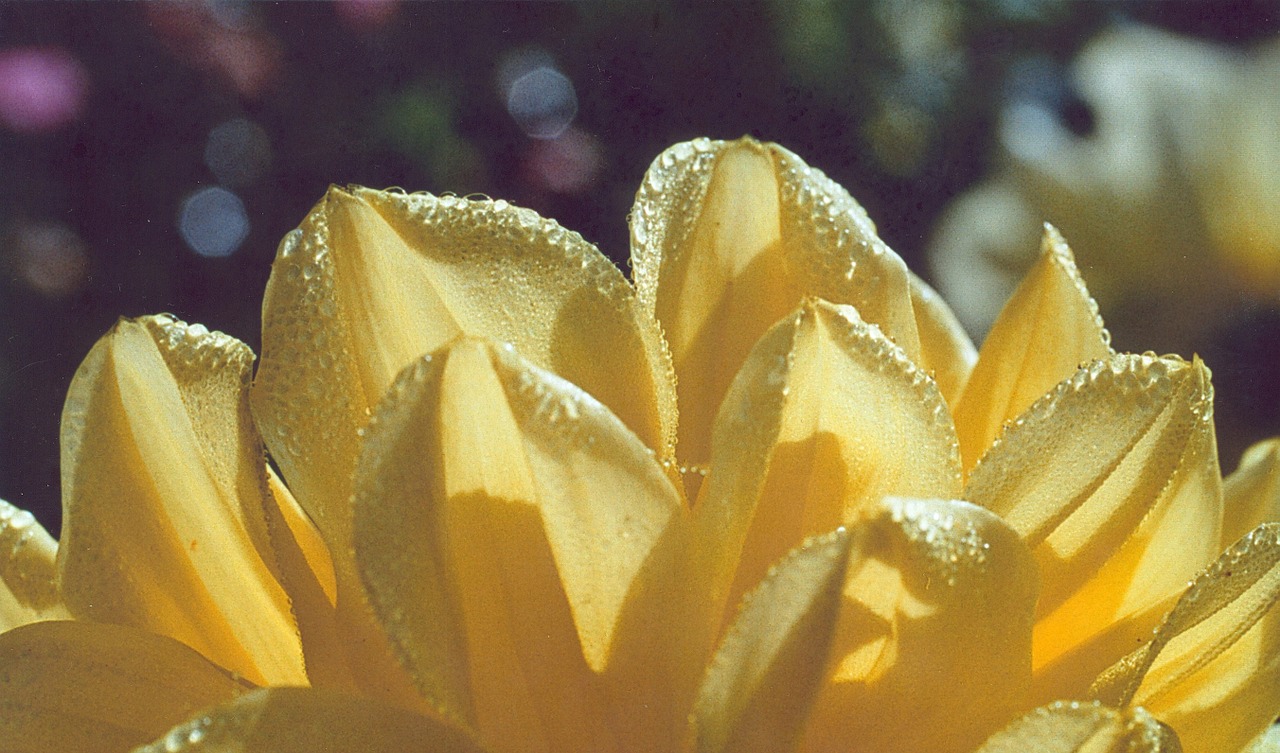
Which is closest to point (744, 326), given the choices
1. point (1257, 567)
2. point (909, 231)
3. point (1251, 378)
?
point (1257, 567)

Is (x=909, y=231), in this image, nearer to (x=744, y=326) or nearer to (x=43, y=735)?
(x=744, y=326)

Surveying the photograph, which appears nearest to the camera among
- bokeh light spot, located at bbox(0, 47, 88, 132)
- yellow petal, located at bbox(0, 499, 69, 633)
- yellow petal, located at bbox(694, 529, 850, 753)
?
yellow petal, located at bbox(694, 529, 850, 753)

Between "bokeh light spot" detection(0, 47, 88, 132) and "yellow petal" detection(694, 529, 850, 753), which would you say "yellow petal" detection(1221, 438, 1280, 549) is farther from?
"bokeh light spot" detection(0, 47, 88, 132)

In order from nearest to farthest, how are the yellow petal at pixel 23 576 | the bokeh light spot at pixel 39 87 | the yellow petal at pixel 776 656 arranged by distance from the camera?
1. the yellow petal at pixel 776 656
2. the yellow petal at pixel 23 576
3. the bokeh light spot at pixel 39 87

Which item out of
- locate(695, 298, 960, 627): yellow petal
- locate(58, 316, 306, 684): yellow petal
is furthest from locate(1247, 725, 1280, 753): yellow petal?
locate(58, 316, 306, 684): yellow petal

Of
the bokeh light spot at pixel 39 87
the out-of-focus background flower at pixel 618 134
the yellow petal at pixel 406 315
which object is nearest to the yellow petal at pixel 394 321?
the yellow petal at pixel 406 315

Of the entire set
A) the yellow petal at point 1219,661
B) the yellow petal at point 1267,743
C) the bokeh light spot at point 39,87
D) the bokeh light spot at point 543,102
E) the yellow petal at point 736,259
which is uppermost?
the bokeh light spot at point 39,87

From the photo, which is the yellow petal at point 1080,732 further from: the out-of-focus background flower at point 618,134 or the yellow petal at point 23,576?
the out-of-focus background flower at point 618,134

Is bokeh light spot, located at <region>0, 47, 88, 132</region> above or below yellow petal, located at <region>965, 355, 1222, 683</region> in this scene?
above
